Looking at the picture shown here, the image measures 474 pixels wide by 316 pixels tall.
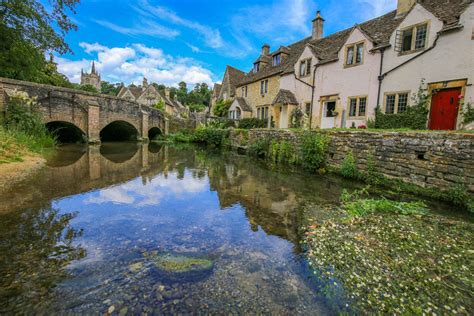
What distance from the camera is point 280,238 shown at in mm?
4016

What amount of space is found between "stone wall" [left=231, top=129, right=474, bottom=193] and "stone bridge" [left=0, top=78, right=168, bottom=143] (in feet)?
56.1

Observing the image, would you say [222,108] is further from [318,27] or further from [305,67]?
[318,27]

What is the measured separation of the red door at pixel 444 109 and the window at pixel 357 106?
3.74 m

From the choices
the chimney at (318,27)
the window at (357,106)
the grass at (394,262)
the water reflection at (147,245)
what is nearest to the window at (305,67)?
the chimney at (318,27)

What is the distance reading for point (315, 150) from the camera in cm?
1042

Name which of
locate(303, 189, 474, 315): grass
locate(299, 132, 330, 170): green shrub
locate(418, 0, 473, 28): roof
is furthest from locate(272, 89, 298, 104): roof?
locate(303, 189, 474, 315): grass

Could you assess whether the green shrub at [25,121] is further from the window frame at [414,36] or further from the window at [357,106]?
the window frame at [414,36]

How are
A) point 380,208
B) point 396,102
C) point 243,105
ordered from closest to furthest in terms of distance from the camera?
point 380,208 < point 396,102 < point 243,105

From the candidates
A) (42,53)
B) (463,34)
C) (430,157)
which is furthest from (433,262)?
(42,53)

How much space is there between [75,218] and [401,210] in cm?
696

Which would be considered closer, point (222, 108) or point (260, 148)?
point (260, 148)

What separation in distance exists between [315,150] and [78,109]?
17515mm

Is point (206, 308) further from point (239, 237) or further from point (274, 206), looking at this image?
point (274, 206)

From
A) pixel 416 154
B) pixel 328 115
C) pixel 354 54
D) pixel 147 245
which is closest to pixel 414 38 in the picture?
pixel 354 54
